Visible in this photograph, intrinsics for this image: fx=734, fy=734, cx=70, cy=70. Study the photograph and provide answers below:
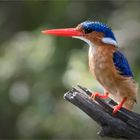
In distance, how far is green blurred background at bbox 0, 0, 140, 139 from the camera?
25.8ft

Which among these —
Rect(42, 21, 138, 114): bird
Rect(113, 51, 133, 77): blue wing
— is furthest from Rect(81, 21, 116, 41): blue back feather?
Rect(113, 51, 133, 77): blue wing

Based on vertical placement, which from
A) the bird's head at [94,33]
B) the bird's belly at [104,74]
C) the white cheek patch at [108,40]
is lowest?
the bird's belly at [104,74]

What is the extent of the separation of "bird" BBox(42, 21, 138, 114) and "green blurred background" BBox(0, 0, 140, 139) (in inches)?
50.4

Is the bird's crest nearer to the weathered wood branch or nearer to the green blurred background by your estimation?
the weathered wood branch

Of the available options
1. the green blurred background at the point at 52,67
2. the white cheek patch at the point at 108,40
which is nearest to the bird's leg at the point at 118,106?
the white cheek patch at the point at 108,40

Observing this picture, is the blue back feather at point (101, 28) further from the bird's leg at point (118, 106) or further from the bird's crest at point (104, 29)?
the bird's leg at point (118, 106)

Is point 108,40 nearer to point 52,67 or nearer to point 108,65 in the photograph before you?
point 108,65

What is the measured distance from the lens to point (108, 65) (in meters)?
5.70

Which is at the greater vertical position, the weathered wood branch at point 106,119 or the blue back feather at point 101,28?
the blue back feather at point 101,28

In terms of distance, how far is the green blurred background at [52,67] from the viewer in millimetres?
7879

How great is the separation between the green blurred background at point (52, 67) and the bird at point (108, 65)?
128 centimetres

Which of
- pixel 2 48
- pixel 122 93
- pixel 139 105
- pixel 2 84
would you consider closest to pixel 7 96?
pixel 2 84

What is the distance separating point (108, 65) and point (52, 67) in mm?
2318

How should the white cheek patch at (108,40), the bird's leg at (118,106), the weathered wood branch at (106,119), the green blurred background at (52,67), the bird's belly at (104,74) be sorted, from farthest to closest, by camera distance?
1. the green blurred background at (52,67)
2. the white cheek patch at (108,40)
3. the bird's belly at (104,74)
4. the bird's leg at (118,106)
5. the weathered wood branch at (106,119)
